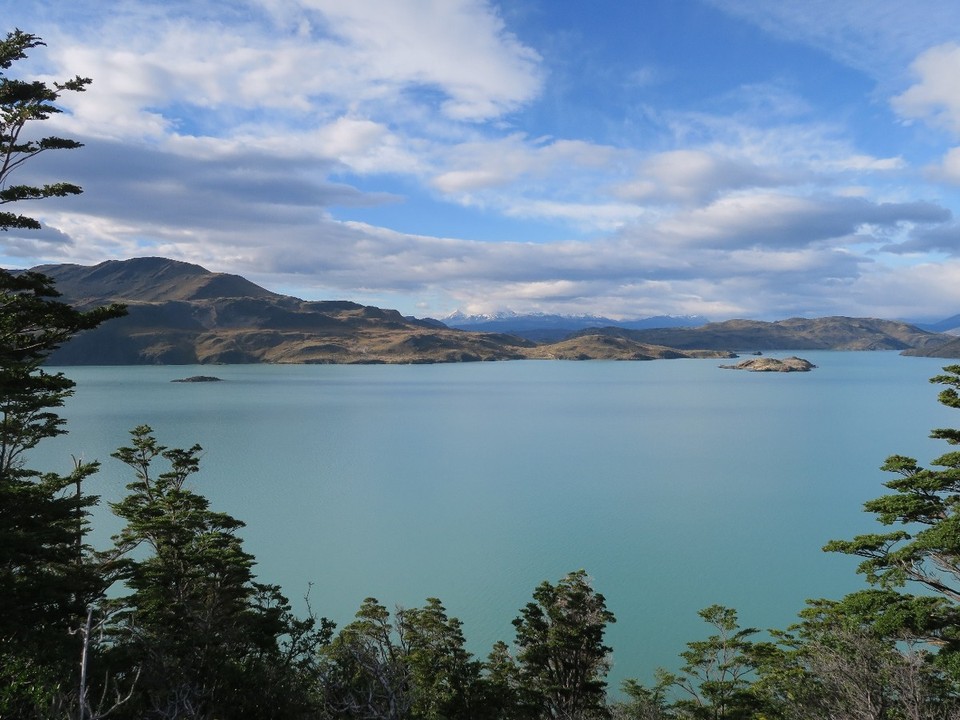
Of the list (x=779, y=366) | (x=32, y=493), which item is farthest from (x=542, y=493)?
(x=779, y=366)

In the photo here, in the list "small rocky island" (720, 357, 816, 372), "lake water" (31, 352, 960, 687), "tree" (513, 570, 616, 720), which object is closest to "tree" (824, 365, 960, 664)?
"tree" (513, 570, 616, 720)

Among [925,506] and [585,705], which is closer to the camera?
[925,506]

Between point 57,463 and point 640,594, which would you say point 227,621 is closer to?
Result: point 640,594

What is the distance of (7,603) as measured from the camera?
1086 cm

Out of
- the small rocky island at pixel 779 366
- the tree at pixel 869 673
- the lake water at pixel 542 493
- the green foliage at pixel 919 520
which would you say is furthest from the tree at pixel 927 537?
the small rocky island at pixel 779 366

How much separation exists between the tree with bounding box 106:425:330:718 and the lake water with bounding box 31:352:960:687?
927 cm

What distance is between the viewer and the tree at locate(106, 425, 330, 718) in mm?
11047

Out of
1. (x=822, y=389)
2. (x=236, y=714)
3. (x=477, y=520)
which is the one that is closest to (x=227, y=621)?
(x=236, y=714)

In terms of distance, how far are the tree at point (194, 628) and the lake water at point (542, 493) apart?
9270 mm

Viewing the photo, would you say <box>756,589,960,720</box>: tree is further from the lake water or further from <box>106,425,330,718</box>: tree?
<box>106,425,330,718</box>: tree

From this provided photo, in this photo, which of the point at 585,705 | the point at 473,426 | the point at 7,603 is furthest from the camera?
the point at 473,426

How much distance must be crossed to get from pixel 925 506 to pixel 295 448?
57817 mm

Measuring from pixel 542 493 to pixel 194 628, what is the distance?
1295 inches

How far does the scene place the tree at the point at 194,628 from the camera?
1105 centimetres
